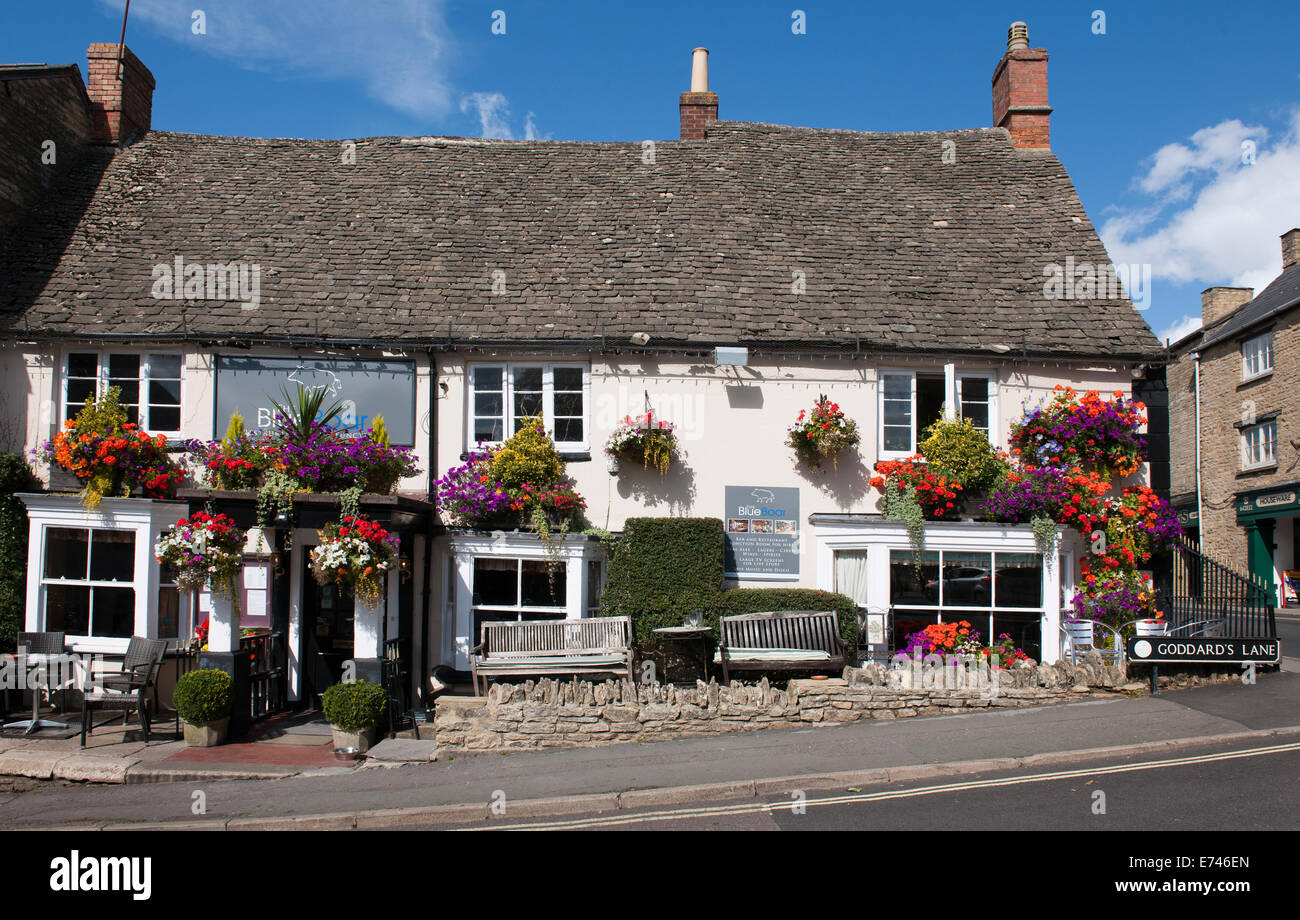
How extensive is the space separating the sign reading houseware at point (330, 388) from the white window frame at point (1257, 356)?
26013mm

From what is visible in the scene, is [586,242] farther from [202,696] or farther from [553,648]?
[202,696]

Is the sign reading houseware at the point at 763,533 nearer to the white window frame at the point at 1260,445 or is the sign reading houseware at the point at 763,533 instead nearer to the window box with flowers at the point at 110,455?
the window box with flowers at the point at 110,455

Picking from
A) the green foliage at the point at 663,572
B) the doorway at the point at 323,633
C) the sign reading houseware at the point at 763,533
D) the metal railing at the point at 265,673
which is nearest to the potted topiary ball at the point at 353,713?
the metal railing at the point at 265,673

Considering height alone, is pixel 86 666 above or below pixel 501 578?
below

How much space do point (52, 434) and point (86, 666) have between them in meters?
3.30

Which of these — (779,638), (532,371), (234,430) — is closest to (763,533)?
(779,638)

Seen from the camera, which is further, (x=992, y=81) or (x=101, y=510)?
(x=992, y=81)

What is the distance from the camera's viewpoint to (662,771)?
808 centimetres

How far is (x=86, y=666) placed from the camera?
11.1 metres

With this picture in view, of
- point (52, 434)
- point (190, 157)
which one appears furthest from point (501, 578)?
point (190, 157)

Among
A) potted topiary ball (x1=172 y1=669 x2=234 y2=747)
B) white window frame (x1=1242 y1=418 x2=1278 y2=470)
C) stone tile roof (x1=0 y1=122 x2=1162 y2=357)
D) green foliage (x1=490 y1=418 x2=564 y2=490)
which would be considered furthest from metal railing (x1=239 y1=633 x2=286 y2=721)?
white window frame (x1=1242 y1=418 x2=1278 y2=470)

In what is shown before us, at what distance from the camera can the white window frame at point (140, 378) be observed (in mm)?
12109

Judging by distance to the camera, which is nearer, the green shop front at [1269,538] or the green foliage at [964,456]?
the green foliage at [964,456]

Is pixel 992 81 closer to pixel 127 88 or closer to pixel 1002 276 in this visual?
pixel 1002 276
